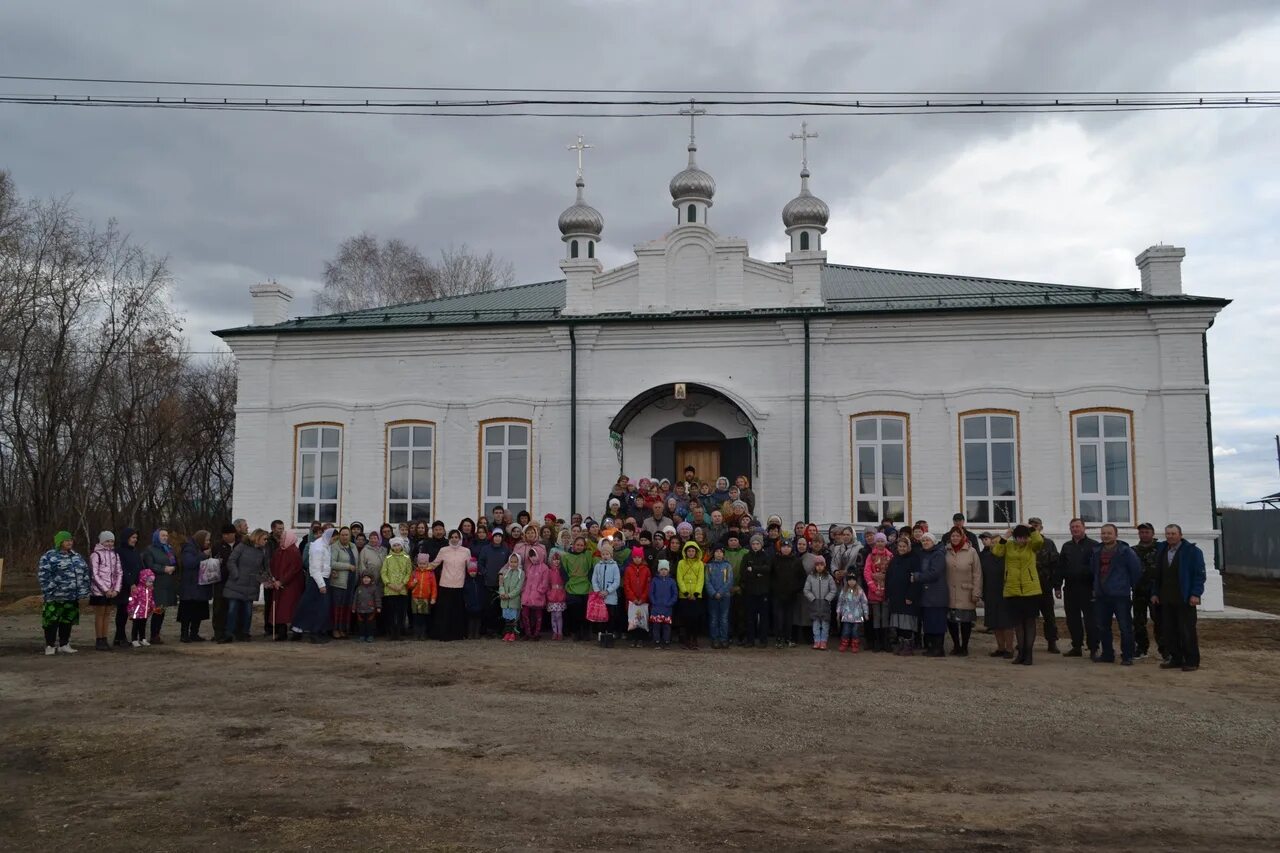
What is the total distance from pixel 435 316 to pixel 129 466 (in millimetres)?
19779

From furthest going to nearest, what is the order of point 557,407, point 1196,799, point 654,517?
point 557,407 → point 654,517 → point 1196,799

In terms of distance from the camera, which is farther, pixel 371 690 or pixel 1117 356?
pixel 1117 356

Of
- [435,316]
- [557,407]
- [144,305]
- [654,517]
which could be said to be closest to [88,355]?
[144,305]

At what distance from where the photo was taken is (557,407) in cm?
1812

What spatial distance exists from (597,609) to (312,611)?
153 inches

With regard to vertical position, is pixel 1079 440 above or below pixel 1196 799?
above

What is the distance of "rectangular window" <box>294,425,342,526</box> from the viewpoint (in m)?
18.7

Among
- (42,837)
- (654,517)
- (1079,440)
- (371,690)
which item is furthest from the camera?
(1079,440)

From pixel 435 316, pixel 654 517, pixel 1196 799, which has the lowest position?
pixel 1196 799

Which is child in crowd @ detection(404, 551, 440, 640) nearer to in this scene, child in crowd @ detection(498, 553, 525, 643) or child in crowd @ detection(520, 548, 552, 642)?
child in crowd @ detection(498, 553, 525, 643)

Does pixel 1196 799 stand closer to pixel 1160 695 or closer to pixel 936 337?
pixel 1160 695

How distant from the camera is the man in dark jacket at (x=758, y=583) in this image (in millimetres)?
12258

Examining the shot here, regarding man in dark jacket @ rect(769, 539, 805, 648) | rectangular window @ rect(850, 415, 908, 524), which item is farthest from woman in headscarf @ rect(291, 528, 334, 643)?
rectangular window @ rect(850, 415, 908, 524)

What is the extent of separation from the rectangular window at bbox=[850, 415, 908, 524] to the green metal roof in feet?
6.67
